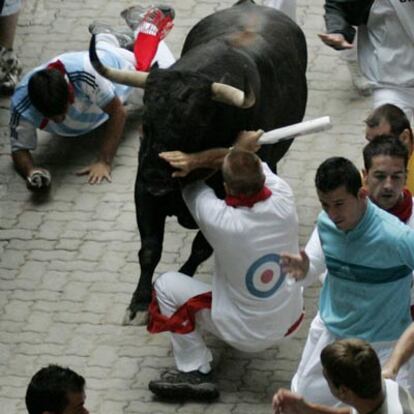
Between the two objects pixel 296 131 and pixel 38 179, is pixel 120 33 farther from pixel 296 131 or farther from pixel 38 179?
pixel 296 131

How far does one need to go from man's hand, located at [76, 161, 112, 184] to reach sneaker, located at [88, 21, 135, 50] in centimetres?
107

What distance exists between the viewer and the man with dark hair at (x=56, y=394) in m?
7.62

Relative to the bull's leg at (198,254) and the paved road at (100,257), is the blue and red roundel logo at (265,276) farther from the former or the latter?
the bull's leg at (198,254)

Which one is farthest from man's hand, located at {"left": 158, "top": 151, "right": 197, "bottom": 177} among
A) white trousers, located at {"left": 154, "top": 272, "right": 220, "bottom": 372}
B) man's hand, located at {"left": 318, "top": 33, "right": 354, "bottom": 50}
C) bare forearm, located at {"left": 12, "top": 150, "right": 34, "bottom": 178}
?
bare forearm, located at {"left": 12, "top": 150, "right": 34, "bottom": 178}

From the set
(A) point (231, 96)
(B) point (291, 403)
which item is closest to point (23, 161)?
(A) point (231, 96)

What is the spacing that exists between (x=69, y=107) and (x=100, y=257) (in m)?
1.24

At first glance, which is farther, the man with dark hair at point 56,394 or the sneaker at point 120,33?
the sneaker at point 120,33

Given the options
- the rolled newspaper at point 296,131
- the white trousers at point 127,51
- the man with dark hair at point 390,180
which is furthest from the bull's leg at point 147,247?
the white trousers at point 127,51

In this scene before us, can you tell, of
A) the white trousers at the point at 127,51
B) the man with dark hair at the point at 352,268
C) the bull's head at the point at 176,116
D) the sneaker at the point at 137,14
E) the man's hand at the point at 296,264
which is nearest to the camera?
the man with dark hair at the point at 352,268

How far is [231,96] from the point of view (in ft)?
32.9

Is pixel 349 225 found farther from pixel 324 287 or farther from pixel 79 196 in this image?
pixel 79 196

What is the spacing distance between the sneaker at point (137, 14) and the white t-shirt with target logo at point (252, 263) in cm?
367

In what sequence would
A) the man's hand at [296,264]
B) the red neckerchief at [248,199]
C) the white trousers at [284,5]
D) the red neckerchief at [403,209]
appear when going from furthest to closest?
1. the white trousers at [284,5]
2. the red neckerchief at [248,199]
3. the red neckerchief at [403,209]
4. the man's hand at [296,264]

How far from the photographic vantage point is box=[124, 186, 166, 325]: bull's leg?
411 inches
